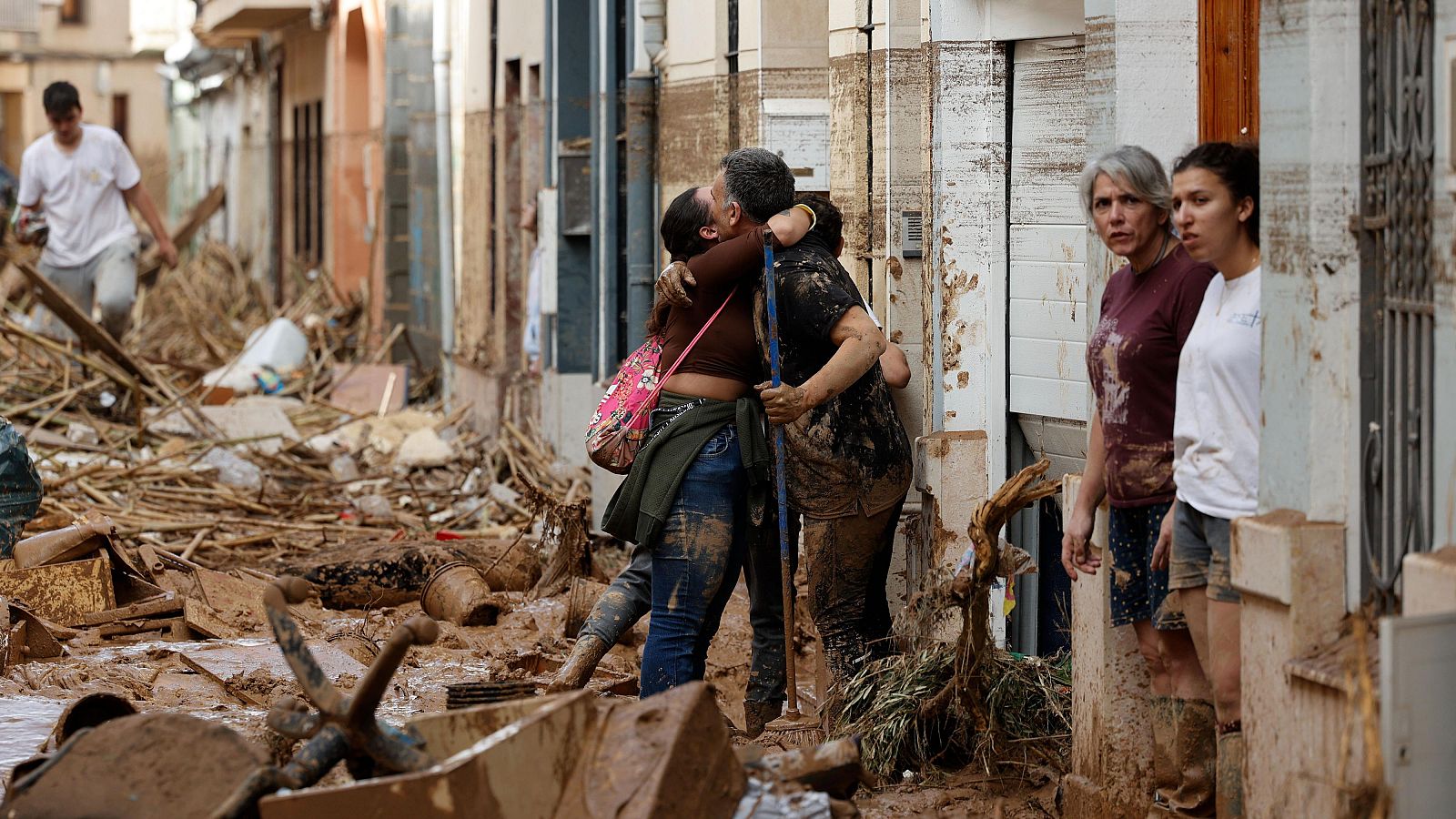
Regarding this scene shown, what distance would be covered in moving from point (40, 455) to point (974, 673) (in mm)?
7664

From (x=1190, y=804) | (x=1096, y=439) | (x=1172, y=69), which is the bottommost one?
(x=1190, y=804)

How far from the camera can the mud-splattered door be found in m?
7.21

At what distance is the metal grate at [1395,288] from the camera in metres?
4.20

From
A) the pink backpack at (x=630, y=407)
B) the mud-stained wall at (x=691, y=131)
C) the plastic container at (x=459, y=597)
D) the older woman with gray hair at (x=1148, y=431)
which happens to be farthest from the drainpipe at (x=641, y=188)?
the older woman with gray hair at (x=1148, y=431)

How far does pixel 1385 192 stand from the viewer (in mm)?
4344

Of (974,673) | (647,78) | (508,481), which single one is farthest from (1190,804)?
(508,481)

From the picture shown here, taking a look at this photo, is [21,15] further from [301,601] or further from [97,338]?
[301,601]

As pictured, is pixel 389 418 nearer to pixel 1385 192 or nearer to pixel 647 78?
pixel 647 78

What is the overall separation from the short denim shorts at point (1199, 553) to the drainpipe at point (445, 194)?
44.3 feet

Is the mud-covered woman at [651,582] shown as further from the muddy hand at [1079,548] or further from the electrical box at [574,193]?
the electrical box at [574,193]

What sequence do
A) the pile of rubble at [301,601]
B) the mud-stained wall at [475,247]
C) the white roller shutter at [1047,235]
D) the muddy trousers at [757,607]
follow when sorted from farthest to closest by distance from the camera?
the mud-stained wall at [475,247] < the white roller shutter at [1047,235] < the muddy trousers at [757,607] < the pile of rubble at [301,601]

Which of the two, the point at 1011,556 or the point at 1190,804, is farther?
the point at 1011,556

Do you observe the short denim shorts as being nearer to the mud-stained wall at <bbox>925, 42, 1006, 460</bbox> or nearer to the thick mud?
the thick mud

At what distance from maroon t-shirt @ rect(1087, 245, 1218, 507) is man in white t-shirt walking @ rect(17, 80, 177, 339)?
10.3 meters
